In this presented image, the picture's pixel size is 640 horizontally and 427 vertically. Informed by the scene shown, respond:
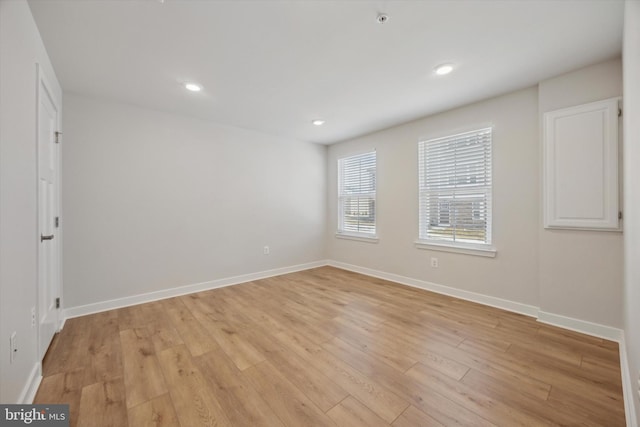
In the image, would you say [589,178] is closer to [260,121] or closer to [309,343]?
[309,343]

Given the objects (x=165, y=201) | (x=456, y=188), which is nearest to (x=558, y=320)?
(x=456, y=188)

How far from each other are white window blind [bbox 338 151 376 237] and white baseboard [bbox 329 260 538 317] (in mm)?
671

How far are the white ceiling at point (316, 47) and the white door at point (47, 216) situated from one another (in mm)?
421

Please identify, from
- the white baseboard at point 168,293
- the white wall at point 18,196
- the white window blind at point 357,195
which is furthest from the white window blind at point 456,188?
the white wall at point 18,196

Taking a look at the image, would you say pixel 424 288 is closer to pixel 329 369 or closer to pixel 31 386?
pixel 329 369

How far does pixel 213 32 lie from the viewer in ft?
6.05

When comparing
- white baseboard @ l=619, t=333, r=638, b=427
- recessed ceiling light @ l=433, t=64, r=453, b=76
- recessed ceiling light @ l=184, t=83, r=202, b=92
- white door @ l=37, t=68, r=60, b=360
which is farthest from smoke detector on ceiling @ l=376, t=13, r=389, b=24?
white baseboard @ l=619, t=333, r=638, b=427

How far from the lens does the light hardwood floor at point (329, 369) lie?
144 cm

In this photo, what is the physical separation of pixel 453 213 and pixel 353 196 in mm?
1868

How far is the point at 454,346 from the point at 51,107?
415cm

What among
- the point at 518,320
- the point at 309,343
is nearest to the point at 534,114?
the point at 518,320

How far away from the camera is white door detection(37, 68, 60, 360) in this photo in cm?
191

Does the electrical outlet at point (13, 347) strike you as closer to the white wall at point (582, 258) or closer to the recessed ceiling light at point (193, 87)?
the recessed ceiling light at point (193, 87)

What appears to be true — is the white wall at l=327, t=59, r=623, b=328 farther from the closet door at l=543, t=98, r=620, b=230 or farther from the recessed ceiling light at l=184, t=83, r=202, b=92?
the recessed ceiling light at l=184, t=83, r=202, b=92
